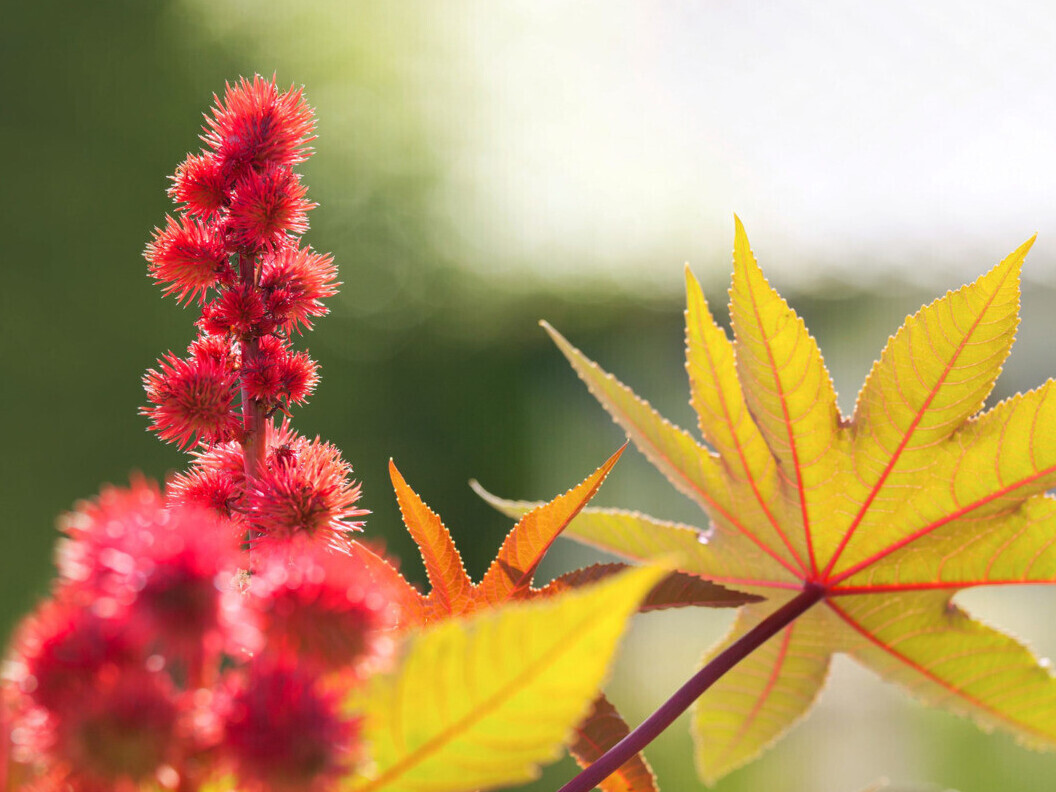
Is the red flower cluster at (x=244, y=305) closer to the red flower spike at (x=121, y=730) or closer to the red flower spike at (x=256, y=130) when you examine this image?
the red flower spike at (x=256, y=130)

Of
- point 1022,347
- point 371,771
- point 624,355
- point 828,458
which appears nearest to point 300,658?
point 371,771

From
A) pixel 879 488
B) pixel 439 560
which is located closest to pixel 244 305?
pixel 439 560

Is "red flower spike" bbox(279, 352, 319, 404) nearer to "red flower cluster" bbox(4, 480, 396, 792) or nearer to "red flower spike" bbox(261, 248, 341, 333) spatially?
"red flower spike" bbox(261, 248, 341, 333)

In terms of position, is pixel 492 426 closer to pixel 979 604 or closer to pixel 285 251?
pixel 979 604

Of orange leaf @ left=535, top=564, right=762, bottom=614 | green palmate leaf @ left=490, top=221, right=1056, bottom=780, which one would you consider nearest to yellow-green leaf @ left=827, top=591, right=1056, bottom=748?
green palmate leaf @ left=490, top=221, right=1056, bottom=780

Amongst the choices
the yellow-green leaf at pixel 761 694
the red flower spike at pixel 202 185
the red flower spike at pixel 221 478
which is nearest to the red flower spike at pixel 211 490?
the red flower spike at pixel 221 478

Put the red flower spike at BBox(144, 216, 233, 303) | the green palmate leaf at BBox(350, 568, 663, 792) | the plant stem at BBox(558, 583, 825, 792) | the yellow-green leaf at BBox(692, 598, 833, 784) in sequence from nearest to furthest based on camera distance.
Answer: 1. the green palmate leaf at BBox(350, 568, 663, 792)
2. the plant stem at BBox(558, 583, 825, 792)
3. the red flower spike at BBox(144, 216, 233, 303)
4. the yellow-green leaf at BBox(692, 598, 833, 784)

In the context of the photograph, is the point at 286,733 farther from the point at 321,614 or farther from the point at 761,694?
the point at 761,694
